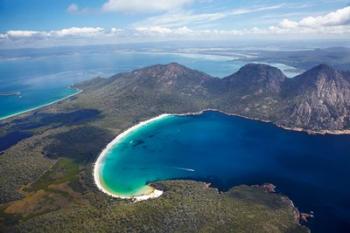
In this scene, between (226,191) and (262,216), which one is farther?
(226,191)

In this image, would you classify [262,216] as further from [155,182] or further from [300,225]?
[155,182]

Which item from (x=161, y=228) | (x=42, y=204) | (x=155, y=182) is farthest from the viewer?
(x=155, y=182)

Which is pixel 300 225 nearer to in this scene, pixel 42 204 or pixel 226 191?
pixel 226 191

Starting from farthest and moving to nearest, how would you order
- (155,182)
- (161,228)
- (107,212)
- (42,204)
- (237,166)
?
(237,166) < (155,182) < (42,204) < (107,212) < (161,228)

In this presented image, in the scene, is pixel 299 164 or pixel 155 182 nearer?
pixel 155 182

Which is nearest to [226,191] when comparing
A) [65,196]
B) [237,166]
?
[237,166]

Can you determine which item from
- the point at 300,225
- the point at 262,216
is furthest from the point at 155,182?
the point at 300,225

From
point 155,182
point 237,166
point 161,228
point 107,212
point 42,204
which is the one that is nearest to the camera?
point 161,228

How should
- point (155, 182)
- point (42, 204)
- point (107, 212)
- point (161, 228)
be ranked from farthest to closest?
point (155, 182), point (42, 204), point (107, 212), point (161, 228)
